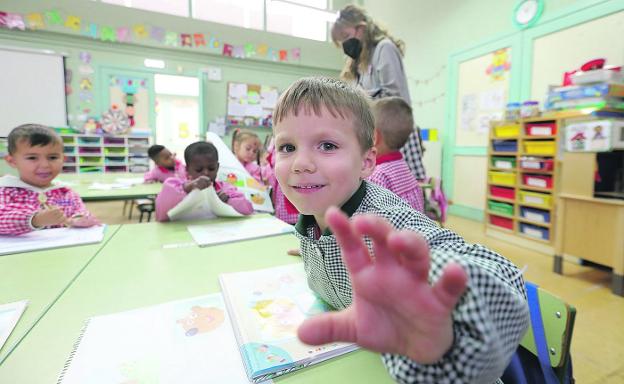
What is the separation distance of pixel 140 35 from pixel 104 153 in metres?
1.94

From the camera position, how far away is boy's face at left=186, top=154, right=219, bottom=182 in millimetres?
1560

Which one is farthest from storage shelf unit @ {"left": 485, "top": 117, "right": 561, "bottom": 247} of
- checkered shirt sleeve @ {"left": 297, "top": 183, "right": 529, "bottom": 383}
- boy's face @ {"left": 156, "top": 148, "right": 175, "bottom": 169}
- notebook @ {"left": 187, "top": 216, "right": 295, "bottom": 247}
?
boy's face @ {"left": 156, "top": 148, "right": 175, "bottom": 169}

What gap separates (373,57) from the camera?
5.96ft

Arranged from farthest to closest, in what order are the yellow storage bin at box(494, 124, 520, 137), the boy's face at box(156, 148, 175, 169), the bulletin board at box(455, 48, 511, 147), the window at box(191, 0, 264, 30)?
the window at box(191, 0, 264, 30) < the bulletin board at box(455, 48, 511, 147) < the yellow storage bin at box(494, 124, 520, 137) < the boy's face at box(156, 148, 175, 169)

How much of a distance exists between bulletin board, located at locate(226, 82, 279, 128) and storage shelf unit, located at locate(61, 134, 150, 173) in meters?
1.52

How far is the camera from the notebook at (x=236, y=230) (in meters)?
1.03

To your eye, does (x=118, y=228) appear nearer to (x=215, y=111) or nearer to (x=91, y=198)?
(x=91, y=198)

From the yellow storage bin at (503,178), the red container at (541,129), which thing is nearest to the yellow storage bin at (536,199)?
the yellow storage bin at (503,178)

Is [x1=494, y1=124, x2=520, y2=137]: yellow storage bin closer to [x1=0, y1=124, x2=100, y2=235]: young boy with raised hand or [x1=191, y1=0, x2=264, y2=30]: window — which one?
[x1=0, y1=124, x2=100, y2=235]: young boy with raised hand

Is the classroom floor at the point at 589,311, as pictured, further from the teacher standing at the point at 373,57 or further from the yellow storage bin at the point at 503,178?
the teacher standing at the point at 373,57

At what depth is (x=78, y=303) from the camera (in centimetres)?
60

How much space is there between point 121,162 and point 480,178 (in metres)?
5.22

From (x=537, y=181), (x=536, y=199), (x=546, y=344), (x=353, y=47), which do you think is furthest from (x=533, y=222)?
(x=546, y=344)

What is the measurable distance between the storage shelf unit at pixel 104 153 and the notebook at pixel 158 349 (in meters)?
5.36
